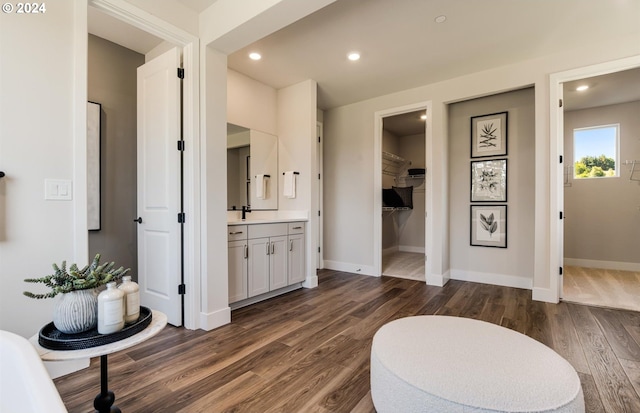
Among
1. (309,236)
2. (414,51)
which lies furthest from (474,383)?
(414,51)

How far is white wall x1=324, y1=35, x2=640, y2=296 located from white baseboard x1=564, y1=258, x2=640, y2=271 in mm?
2162

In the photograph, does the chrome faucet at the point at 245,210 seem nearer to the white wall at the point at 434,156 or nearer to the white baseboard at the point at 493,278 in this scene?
the white wall at the point at 434,156


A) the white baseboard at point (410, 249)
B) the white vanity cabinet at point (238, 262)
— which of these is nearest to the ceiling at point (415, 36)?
the white vanity cabinet at point (238, 262)

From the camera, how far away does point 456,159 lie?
4.22m

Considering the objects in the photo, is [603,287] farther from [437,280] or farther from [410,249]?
[410,249]

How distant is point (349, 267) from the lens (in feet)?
15.6

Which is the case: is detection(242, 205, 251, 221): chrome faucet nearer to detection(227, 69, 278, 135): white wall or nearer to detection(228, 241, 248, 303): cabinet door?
detection(228, 241, 248, 303): cabinet door

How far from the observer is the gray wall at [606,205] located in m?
4.58

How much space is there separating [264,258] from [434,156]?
2574 millimetres

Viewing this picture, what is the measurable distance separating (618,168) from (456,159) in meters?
2.81

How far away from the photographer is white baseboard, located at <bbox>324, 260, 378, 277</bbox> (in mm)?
4570

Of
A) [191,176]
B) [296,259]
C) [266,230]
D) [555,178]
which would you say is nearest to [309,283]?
[296,259]

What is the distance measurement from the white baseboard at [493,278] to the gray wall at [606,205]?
7.22 ft

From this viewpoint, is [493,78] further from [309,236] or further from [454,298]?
[309,236]
